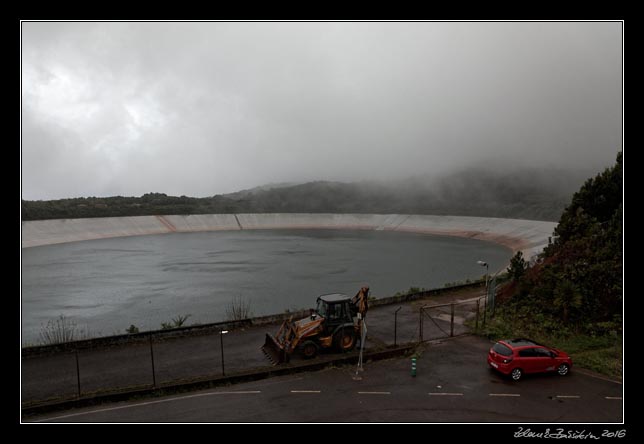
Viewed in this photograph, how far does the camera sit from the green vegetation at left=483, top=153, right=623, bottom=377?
1731 centimetres

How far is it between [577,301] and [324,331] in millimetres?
12111

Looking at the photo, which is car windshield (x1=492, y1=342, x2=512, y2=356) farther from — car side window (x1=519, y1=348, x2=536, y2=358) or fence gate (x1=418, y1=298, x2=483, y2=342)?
fence gate (x1=418, y1=298, x2=483, y2=342)

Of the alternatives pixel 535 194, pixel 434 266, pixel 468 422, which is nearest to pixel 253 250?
pixel 434 266

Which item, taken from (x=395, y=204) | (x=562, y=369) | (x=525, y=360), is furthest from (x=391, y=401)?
(x=395, y=204)

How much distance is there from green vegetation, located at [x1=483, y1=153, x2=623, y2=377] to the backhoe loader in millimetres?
6907

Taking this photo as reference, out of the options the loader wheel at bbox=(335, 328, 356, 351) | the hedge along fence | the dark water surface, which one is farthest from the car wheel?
the dark water surface

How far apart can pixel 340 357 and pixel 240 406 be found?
4.64 metres

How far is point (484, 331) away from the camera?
1925cm

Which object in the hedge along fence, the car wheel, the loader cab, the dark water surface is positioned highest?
the loader cab

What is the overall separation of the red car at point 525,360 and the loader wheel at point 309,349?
6.41 meters

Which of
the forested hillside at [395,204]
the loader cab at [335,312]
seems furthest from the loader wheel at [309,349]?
the forested hillside at [395,204]

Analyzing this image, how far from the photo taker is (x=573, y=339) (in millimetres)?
18047

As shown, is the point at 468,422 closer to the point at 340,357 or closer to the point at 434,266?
the point at 340,357

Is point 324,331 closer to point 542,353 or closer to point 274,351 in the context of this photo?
point 274,351
